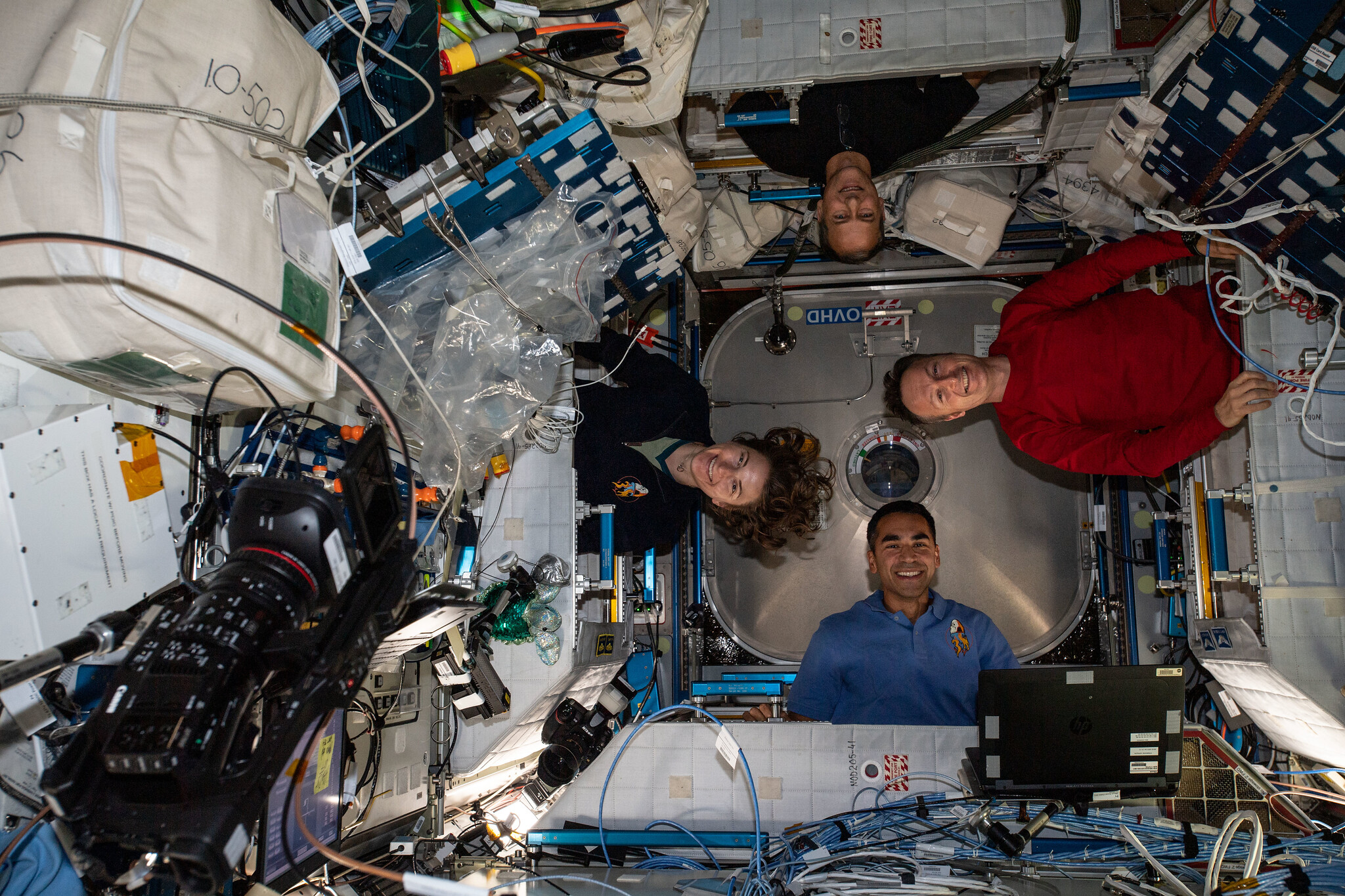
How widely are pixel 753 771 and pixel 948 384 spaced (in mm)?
1539

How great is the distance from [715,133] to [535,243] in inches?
46.8

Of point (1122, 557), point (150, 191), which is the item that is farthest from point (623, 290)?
point (1122, 557)

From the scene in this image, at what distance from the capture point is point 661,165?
2752 mm

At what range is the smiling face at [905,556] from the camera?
3084 mm

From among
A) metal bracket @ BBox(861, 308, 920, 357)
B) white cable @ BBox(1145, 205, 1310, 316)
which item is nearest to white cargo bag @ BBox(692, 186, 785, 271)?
metal bracket @ BBox(861, 308, 920, 357)

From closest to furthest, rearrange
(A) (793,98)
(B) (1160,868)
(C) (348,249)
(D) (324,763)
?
(B) (1160,868) < (C) (348,249) < (D) (324,763) < (A) (793,98)

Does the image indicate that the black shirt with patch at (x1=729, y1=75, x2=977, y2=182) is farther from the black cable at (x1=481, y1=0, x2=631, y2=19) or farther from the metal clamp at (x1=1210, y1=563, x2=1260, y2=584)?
the metal clamp at (x1=1210, y1=563, x2=1260, y2=584)

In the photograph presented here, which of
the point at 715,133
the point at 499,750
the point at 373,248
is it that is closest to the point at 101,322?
the point at 373,248

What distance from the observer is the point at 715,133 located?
10.3ft

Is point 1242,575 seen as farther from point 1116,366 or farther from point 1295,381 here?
point 1116,366

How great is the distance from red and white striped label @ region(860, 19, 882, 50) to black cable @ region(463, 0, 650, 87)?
77 centimetres

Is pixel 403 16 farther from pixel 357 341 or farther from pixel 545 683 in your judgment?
pixel 545 683

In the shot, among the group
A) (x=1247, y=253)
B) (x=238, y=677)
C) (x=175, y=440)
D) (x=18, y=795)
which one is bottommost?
(x=18, y=795)

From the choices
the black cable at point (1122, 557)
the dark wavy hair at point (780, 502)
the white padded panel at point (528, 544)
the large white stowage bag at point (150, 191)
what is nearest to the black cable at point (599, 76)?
the large white stowage bag at point (150, 191)
